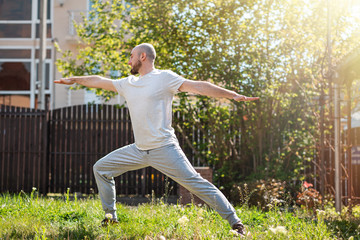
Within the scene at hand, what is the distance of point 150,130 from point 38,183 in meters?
7.07

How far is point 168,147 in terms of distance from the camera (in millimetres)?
4133

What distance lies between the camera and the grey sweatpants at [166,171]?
13.1 feet

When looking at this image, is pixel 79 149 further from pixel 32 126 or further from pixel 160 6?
pixel 160 6

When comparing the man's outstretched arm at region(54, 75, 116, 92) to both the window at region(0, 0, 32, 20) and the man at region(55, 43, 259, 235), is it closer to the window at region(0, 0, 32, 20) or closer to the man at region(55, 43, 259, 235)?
the man at region(55, 43, 259, 235)

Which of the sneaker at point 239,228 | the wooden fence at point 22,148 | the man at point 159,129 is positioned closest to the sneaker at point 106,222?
the man at point 159,129

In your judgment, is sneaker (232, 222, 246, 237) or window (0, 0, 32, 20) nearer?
sneaker (232, 222, 246, 237)

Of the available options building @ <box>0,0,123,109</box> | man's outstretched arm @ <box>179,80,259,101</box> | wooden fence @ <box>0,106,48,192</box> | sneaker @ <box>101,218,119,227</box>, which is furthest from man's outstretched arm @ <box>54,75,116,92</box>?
building @ <box>0,0,123,109</box>

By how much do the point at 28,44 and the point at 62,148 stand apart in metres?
9.04

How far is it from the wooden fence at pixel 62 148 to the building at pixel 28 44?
23.7ft

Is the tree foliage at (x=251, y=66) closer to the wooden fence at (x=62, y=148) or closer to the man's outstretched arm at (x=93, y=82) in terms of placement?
the wooden fence at (x=62, y=148)

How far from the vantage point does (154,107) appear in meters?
4.12

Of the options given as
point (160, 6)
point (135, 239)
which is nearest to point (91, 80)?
point (135, 239)

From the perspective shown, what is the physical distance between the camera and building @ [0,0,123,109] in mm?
18000

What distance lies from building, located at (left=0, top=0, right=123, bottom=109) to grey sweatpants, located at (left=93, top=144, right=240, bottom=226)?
13.7 meters
